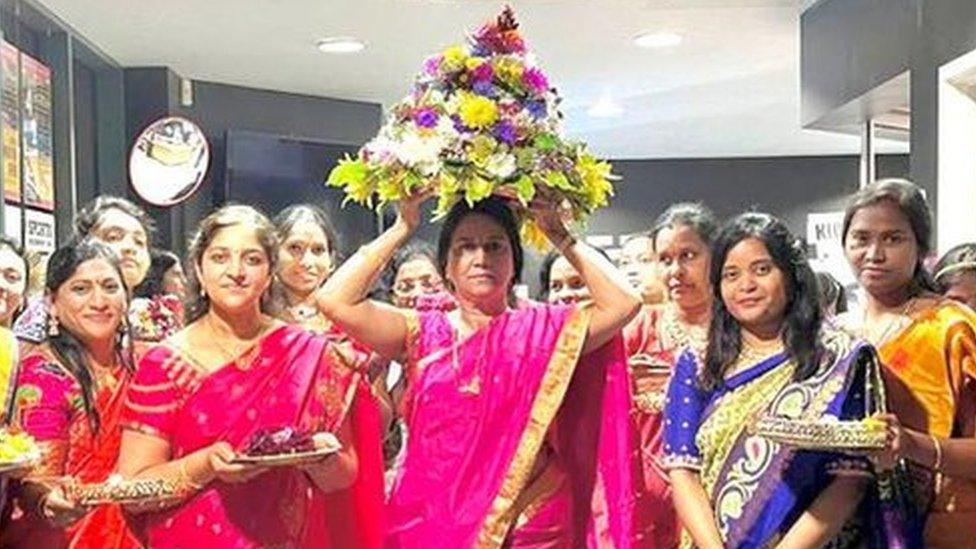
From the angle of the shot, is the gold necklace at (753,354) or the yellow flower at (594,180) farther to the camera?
the yellow flower at (594,180)

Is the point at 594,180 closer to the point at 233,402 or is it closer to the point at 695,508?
the point at 695,508

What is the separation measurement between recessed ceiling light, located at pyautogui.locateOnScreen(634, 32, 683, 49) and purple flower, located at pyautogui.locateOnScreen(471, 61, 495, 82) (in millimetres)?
3442

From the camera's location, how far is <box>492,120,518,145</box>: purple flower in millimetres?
2295

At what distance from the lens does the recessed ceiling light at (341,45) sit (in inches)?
224

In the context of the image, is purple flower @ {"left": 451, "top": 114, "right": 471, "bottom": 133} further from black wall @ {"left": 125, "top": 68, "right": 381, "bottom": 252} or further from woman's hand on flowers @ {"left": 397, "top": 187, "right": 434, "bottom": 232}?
black wall @ {"left": 125, "top": 68, "right": 381, "bottom": 252}

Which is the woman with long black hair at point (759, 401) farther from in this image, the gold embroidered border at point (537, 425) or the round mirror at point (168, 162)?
the round mirror at point (168, 162)

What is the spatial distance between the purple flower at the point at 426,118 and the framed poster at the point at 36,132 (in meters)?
3.03

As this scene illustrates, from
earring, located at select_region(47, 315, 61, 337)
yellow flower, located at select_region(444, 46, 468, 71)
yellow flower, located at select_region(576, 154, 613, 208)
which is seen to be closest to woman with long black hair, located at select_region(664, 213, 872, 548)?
yellow flower, located at select_region(576, 154, 613, 208)

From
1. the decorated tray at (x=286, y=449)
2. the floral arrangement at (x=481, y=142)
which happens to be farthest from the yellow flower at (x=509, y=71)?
the decorated tray at (x=286, y=449)

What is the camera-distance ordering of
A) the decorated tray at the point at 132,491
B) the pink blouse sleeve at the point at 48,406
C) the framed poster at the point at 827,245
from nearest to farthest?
the decorated tray at the point at 132,491 < the pink blouse sleeve at the point at 48,406 < the framed poster at the point at 827,245

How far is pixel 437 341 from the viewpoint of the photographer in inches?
96.1

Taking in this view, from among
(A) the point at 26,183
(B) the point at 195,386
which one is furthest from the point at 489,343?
(A) the point at 26,183

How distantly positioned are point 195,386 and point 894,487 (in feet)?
3.90

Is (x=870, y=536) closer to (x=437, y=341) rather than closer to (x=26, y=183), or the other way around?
(x=437, y=341)
